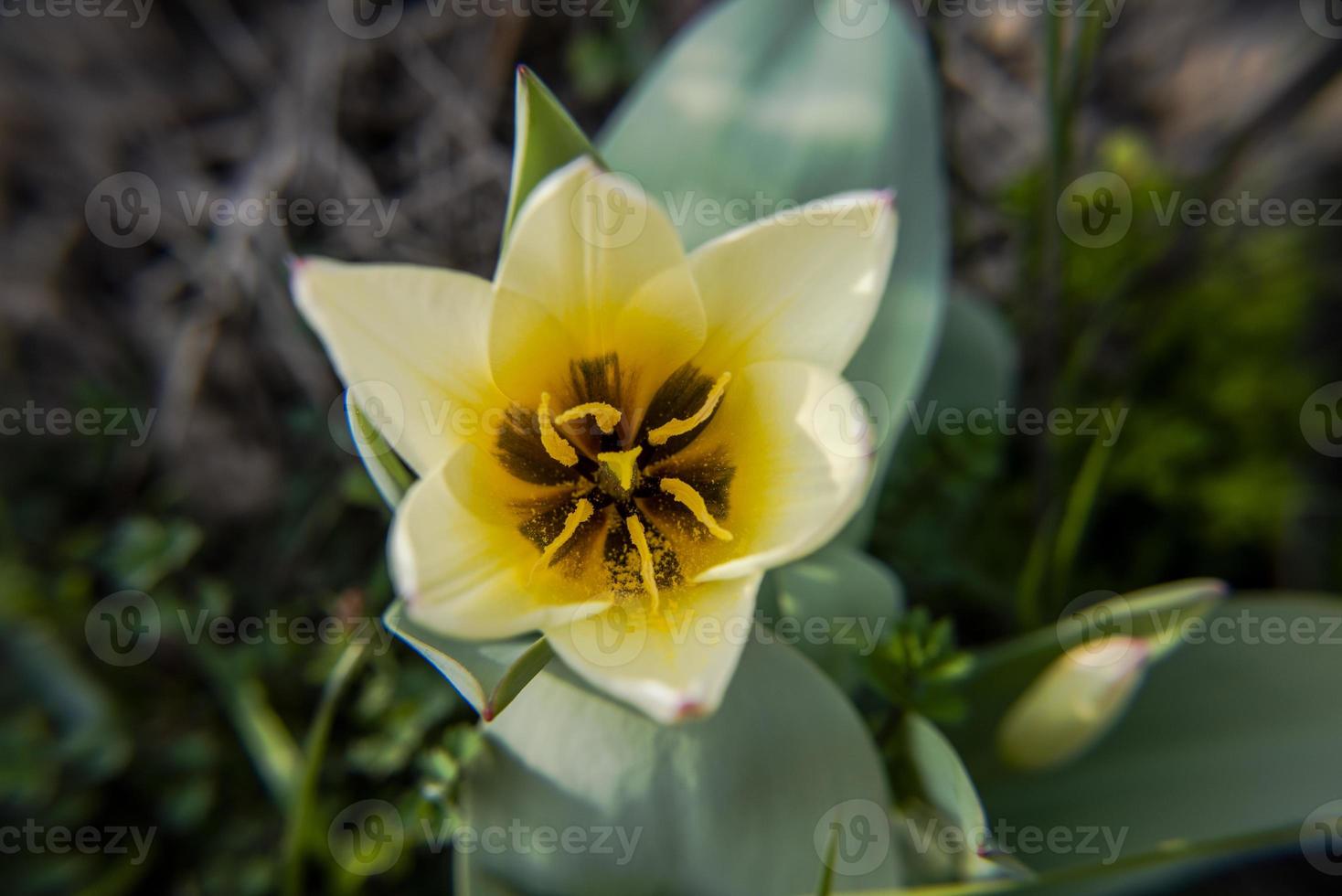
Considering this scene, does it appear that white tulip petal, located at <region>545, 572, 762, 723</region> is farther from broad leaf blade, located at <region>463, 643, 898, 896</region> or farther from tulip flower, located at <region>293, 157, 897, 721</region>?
broad leaf blade, located at <region>463, 643, 898, 896</region>

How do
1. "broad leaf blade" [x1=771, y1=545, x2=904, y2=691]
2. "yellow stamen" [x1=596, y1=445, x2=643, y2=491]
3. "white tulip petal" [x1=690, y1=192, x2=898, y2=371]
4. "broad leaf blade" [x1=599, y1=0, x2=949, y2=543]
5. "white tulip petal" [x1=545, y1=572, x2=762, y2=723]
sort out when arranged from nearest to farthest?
1. "white tulip petal" [x1=545, y1=572, x2=762, y2=723]
2. "white tulip petal" [x1=690, y1=192, x2=898, y2=371]
3. "yellow stamen" [x1=596, y1=445, x2=643, y2=491]
4. "broad leaf blade" [x1=771, y1=545, x2=904, y2=691]
5. "broad leaf blade" [x1=599, y1=0, x2=949, y2=543]

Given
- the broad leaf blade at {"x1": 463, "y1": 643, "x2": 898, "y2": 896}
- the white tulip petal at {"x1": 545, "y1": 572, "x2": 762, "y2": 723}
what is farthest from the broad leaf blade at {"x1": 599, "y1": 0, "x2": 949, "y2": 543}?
the white tulip petal at {"x1": 545, "y1": 572, "x2": 762, "y2": 723}

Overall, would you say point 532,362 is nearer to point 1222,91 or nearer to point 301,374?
point 301,374

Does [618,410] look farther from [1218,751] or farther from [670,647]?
[1218,751]

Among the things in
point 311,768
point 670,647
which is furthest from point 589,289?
point 311,768

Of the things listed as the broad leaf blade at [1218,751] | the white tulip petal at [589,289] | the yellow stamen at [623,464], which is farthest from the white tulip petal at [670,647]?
the broad leaf blade at [1218,751]

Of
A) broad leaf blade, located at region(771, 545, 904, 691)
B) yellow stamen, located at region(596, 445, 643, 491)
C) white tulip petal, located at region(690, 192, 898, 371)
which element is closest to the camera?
white tulip petal, located at region(690, 192, 898, 371)

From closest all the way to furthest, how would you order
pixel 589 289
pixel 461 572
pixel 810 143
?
pixel 461 572, pixel 589 289, pixel 810 143

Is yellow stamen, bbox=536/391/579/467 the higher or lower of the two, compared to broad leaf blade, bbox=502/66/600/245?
lower
